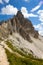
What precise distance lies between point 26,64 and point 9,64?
11.8 feet

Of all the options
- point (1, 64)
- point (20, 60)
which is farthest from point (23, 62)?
point (1, 64)

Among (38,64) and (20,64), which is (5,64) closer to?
(20,64)

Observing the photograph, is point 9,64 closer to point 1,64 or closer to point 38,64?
point 1,64

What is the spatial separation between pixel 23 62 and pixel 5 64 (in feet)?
14.0

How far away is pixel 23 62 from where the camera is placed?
40.4 meters

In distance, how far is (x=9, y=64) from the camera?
1515 inches

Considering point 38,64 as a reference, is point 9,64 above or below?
below

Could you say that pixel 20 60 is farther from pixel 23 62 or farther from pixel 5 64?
pixel 5 64

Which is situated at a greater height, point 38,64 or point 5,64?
point 38,64

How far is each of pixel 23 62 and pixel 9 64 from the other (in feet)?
11.7

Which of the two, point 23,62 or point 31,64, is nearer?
point 31,64

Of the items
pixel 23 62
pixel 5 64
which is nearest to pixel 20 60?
pixel 23 62

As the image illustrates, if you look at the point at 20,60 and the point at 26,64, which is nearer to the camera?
the point at 26,64

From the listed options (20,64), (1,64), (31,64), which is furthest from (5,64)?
(31,64)
